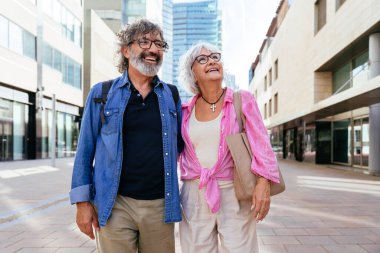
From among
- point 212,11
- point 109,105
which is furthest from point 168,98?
point 212,11

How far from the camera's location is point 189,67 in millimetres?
2773

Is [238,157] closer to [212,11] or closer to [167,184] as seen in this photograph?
[167,184]

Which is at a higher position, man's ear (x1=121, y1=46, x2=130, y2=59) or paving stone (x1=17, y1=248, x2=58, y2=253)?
man's ear (x1=121, y1=46, x2=130, y2=59)

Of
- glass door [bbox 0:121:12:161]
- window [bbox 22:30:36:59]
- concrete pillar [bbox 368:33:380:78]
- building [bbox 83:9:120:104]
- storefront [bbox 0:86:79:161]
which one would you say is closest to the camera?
concrete pillar [bbox 368:33:380:78]

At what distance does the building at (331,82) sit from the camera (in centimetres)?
1452

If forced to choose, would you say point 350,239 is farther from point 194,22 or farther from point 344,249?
point 194,22

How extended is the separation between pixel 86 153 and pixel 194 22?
15714cm

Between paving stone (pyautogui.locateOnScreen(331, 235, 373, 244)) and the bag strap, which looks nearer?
the bag strap

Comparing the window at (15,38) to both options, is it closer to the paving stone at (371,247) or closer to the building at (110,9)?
the paving stone at (371,247)

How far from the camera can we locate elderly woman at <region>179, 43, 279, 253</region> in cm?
234

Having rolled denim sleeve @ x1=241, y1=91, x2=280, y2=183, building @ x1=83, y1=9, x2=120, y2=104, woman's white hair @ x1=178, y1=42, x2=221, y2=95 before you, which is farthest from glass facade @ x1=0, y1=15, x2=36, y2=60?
rolled denim sleeve @ x1=241, y1=91, x2=280, y2=183

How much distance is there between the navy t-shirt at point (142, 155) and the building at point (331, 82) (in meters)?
9.77

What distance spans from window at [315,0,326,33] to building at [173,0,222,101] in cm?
12390

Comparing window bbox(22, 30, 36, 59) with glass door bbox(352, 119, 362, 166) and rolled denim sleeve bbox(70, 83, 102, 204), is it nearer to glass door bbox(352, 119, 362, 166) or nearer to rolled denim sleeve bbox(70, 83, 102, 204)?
glass door bbox(352, 119, 362, 166)
